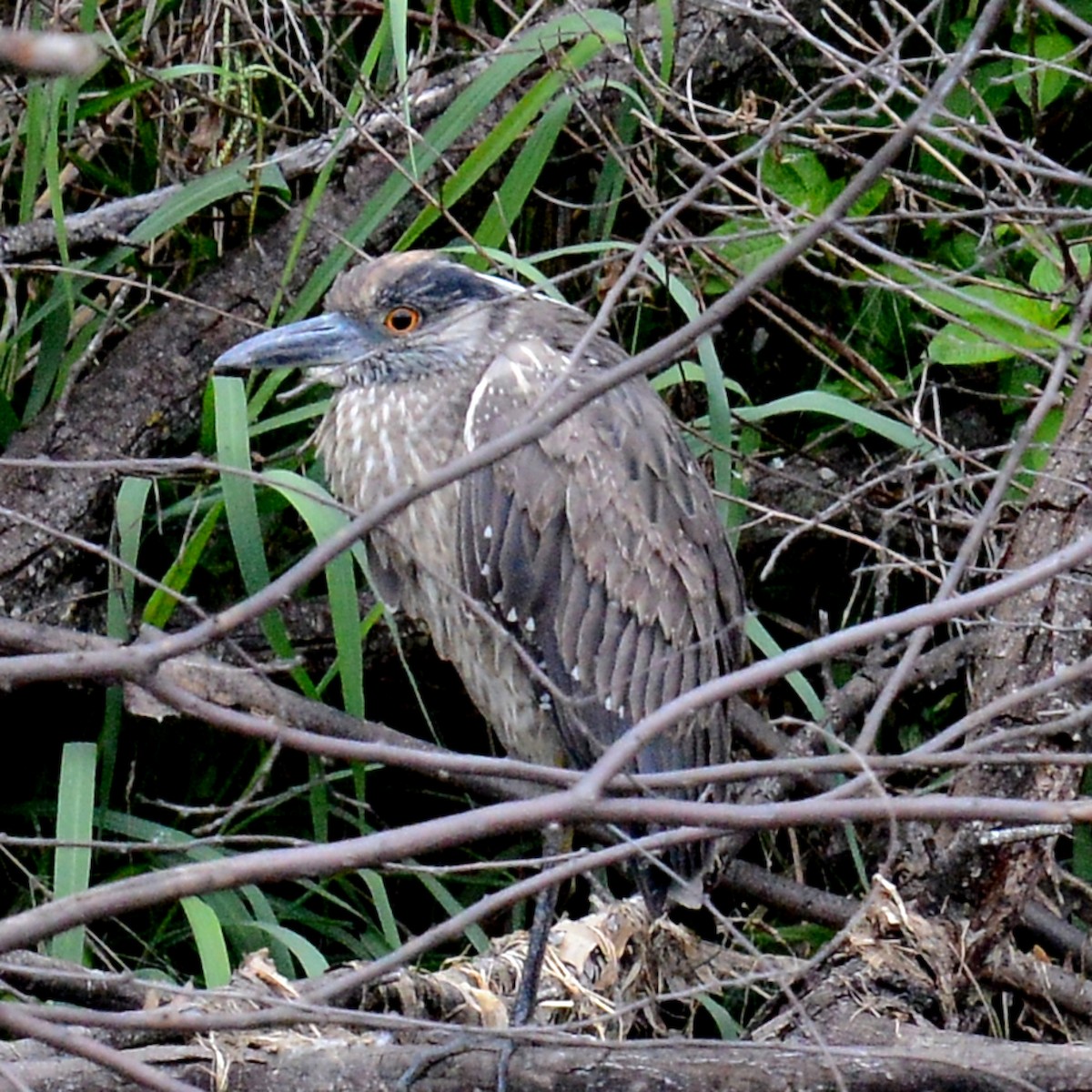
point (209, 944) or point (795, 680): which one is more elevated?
point (795, 680)

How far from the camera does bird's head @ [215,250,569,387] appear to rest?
8.57 feet

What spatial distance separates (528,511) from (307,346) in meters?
0.46

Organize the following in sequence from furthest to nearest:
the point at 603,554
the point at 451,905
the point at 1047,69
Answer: the point at 451,905, the point at 603,554, the point at 1047,69

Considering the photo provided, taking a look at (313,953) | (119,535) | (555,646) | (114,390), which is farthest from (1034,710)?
(114,390)

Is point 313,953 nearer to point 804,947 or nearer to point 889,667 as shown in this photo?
point 804,947

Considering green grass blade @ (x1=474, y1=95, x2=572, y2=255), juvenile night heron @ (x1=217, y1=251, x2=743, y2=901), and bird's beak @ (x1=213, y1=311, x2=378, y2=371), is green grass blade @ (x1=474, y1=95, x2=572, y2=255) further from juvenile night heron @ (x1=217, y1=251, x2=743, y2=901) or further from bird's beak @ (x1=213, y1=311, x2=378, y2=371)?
bird's beak @ (x1=213, y1=311, x2=378, y2=371)

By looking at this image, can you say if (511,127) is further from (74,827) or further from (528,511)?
(74,827)

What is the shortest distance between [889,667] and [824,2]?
4.11 feet

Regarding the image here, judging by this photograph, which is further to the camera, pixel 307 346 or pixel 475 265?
pixel 475 265

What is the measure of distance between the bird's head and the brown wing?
0.35 ft

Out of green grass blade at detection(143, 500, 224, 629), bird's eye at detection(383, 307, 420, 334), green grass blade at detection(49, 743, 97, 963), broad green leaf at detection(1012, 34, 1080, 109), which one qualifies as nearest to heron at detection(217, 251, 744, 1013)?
bird's eye at detection(383, 307, 420, 334)

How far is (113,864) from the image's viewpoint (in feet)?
8.98

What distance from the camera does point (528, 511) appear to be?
101 inches

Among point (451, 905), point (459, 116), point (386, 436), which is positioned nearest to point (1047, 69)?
point (459, 116)
